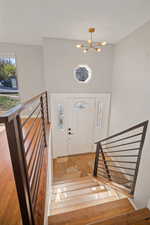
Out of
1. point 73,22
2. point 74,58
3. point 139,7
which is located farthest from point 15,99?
point 139,7

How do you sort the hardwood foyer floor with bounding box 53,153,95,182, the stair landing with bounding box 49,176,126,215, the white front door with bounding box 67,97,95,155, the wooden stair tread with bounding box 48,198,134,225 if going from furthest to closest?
1. the white front door with bounding box 67,97,95,155
2. the hardwood foyer floor with bounding box 53,153,95,182
3. the stair landing with bounding box 49,176,126,215
4. the wooden stair tread with bounding box 48,198,134,225

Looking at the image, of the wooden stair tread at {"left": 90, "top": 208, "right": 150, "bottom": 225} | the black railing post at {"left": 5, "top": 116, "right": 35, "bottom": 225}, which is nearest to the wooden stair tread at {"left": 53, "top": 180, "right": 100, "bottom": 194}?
the wooden stair tread at {"left": 90, "top": 208, "right": 150, "bottom": 225}

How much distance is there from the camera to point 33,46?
3324mm

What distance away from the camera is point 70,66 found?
3.14m

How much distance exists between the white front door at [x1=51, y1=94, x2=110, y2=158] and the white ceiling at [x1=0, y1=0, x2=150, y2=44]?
64.2 inches

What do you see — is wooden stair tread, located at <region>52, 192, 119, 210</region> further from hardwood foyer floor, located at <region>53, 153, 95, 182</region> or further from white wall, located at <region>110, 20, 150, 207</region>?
hardwood foyer floor, located at <region>53, 153, 95, 182</region>

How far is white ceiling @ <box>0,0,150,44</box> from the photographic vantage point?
1.72 metres

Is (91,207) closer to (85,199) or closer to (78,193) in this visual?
(85,199)

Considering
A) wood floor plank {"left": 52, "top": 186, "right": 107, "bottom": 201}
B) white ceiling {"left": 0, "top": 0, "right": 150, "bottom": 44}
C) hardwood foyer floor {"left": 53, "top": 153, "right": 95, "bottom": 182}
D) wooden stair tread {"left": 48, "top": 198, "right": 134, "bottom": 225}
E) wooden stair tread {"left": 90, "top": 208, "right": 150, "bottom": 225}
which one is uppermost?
white ceiling {"left": 0, "top": 0, "right": 150, "bottom": 44}

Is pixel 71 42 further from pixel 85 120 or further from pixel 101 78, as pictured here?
pixel 85 120

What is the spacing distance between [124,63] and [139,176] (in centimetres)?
269

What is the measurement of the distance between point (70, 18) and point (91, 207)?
3416 mm

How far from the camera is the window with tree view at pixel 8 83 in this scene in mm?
3375

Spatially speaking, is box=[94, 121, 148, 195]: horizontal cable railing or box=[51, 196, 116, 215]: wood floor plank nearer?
box=[51, 196, 116, 215]: wood floor plank
